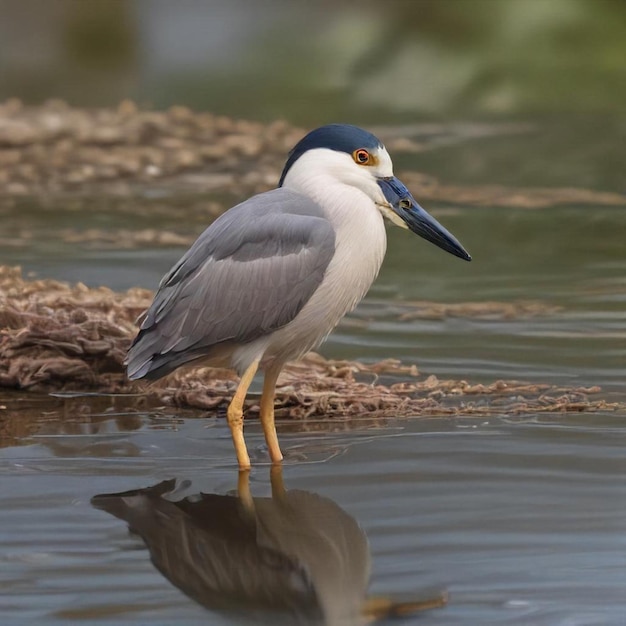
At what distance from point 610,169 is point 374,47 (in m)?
5.46

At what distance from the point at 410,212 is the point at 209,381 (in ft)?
6.15

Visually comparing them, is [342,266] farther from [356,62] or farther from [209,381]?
[356,62]

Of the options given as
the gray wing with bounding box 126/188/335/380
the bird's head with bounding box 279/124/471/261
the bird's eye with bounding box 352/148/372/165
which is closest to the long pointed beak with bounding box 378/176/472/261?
the bird's head with bounding box 279/124/471/261

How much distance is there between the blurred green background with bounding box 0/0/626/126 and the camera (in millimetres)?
19281

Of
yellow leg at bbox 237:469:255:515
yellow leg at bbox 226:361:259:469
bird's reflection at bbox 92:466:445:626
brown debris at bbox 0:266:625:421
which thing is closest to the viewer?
bird's reflection at bbox 92:466:445:626

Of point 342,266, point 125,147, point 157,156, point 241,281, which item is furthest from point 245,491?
point 125,147

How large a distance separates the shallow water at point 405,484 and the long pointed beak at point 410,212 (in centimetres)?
96

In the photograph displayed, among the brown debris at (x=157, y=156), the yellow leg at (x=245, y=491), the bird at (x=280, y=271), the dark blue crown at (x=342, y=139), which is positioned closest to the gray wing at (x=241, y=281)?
the bird at (x=280, y=271)

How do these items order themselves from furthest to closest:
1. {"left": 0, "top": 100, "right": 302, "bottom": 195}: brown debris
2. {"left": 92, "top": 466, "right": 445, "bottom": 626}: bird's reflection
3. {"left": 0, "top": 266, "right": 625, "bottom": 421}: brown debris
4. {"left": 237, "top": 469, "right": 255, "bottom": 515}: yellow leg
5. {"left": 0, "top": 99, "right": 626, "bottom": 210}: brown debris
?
1. {"left": 0, "top": 100, "right": 302, "bottom": 195}: brown debris
2. {"left": 0, "top": 99, "right": 626, "bottom": 210}: brown debris
3. {"left": 0, "top": 266, "right": 625, "bottom": 421}: brown debris
4. {"left": 237, "top": 469, "right": 255, "bottom": 515}: yellow leg
5. {"left": 92, "top": 466, "right": 445, "bottom": 626}: bird's reflection

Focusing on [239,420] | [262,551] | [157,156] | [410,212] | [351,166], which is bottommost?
[262,551]

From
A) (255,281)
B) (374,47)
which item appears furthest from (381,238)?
(374,47)

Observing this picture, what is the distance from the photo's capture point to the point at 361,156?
23.6ft

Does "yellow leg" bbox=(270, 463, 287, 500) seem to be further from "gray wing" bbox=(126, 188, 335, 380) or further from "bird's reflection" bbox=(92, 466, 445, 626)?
"gray wing" bbox=(126, 188, 335, 380)

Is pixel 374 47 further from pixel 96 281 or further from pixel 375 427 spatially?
pixel 375 427
